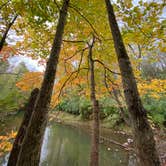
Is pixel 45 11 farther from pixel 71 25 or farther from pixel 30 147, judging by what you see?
pixel 30 147

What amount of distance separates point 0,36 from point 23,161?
14.2ft

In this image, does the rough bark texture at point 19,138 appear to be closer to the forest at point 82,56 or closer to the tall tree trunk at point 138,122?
the forest at point 82,56

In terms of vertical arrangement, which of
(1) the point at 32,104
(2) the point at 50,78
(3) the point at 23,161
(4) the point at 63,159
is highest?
(2) the point at 50,78

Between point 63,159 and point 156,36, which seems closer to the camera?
point 156,36

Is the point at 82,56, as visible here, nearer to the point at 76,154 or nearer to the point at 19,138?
the point at 19,138

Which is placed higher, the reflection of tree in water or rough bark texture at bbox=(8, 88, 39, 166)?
rough bark texture at bbox=(8, 88, 39, 166)

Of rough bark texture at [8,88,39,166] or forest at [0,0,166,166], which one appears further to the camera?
rough bark texture at [8,88,39,166]

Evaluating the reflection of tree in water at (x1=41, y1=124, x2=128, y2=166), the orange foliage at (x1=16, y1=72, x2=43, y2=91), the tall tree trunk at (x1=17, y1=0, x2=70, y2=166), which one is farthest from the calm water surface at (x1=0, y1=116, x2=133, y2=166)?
the tall tree trunk at (x1=17, y1=0, x2=70, y2=166)

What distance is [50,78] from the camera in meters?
2.21

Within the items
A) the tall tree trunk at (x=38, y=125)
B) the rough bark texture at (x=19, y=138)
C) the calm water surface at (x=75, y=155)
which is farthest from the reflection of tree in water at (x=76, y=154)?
the tall tree trunk at (x=38, y=125)

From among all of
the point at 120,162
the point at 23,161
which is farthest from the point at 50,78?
the point at 120,162

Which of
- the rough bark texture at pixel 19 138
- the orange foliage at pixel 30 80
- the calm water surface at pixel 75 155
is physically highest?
the orange foliage at pixel 30 80

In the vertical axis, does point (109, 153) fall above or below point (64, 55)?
below

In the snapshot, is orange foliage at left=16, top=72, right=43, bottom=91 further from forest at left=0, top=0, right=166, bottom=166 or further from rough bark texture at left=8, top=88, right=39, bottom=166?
rough bark texture at left=8, top=88, right=39, bottom=166
